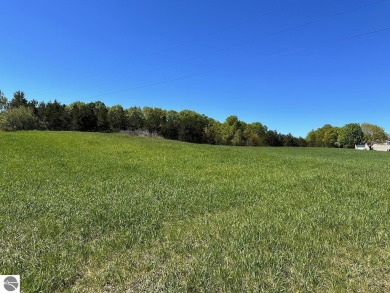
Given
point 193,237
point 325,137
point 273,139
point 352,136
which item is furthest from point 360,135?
point 193,237

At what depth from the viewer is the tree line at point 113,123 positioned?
6481cm

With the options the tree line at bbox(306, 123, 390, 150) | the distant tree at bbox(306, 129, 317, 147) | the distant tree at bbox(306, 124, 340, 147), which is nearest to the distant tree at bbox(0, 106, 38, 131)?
the tree line at bbox(306, 123, 390, 150)

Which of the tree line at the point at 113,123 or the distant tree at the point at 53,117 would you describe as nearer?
the tree line at the point at 113,123

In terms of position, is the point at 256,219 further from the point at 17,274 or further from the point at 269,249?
the point at 17,274

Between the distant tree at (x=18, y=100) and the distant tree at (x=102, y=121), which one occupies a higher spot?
the distant tree at (x=18, y=100)

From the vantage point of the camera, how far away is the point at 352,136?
115938 mm

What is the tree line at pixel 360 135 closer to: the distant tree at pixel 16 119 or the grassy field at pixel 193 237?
the distant tree at pixel 16 119

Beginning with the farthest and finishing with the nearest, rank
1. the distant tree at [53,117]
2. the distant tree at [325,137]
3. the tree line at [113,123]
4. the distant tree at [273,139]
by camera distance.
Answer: the distant tree at [325,137] → the distant tree at [273,139] → the distant tree at [53,117] → the tree line at [113,123]

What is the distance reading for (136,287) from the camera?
11.6 ft

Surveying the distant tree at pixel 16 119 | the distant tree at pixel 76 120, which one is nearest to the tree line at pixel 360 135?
the distant tree at pixel 76 120

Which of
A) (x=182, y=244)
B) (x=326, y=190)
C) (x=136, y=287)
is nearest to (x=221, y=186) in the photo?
(x=326, y=190)

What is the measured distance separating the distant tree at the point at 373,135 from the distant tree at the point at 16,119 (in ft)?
405

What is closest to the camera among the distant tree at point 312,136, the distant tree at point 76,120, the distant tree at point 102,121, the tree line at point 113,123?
the tree line at point 113,123

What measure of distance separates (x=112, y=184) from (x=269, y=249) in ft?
24.5
